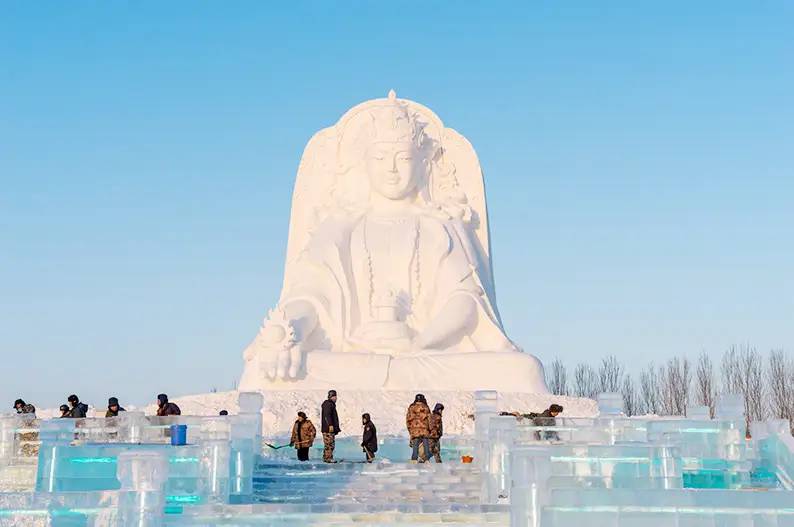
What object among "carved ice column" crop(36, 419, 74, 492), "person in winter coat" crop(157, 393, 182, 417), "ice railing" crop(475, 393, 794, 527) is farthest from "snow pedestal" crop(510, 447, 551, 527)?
"person in winter coat" crop(157, 393, 182, 417)

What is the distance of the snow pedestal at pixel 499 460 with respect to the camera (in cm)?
1081

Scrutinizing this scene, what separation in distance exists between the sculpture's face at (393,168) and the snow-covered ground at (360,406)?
15.9ft

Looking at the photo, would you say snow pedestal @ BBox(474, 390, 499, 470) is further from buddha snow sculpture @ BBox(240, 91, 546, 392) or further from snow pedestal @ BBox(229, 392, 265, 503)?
buddha snow sculpture @ BBox(240, 91, 546, 392)

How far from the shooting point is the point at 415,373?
1733cm

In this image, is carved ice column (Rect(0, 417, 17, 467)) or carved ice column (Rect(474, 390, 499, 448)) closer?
carved ice column (Rect(0, 417, 17, 467))

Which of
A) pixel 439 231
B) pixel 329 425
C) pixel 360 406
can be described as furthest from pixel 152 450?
pixel 439 231

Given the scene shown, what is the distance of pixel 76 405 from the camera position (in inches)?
521

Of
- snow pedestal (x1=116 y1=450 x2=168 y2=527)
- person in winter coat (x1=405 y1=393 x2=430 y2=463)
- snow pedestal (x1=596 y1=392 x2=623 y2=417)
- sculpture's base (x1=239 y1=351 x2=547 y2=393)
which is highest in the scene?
sculpture's base (x1=239 y1=351 x2=547 y2=393)

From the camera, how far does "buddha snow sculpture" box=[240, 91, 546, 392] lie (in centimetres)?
1731

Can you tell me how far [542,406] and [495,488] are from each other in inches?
220

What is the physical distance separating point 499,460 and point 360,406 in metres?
5.14

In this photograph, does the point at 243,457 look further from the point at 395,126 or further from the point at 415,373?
the point at 395,126

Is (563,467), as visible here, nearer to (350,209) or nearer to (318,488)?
(318,488)

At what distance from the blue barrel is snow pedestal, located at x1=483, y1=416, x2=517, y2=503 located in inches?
120
